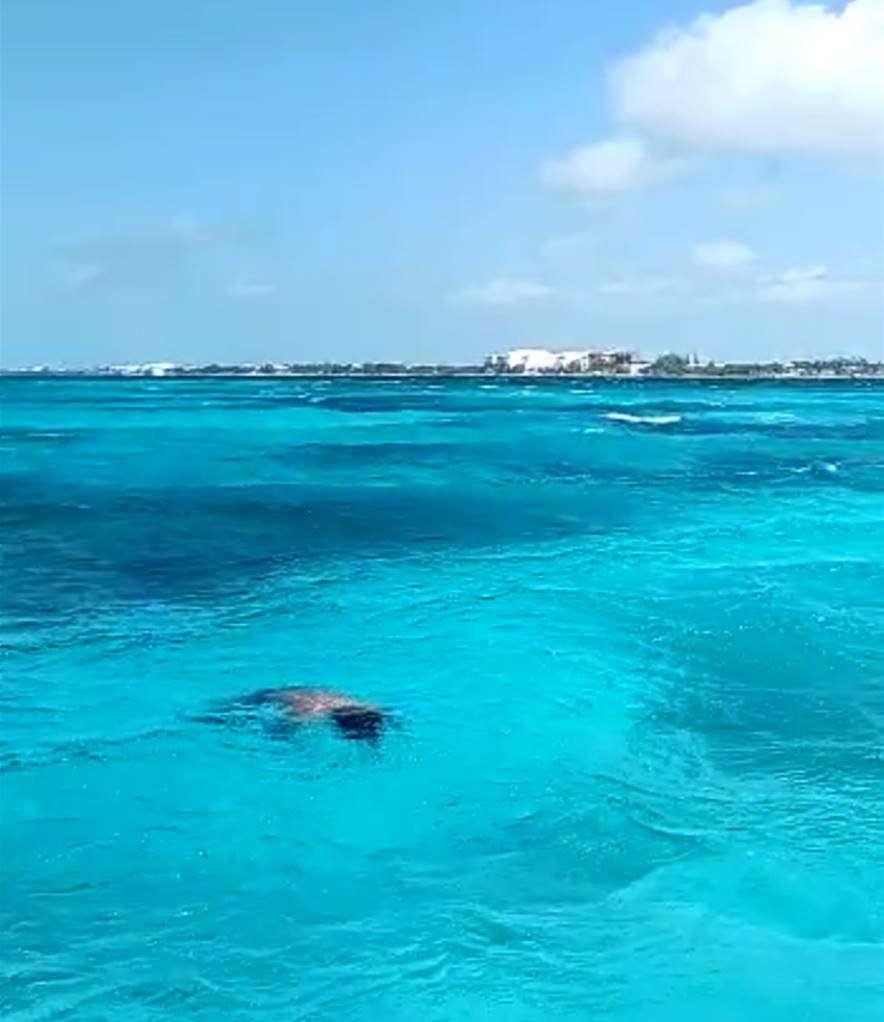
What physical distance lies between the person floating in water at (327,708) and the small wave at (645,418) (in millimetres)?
63529

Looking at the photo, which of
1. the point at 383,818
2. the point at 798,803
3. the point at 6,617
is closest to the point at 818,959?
the point at 798,803

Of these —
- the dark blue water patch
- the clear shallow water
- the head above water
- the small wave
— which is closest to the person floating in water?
the head above water

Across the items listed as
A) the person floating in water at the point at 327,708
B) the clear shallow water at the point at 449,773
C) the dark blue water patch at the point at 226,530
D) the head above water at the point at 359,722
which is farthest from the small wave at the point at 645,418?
the head above water at the point at 359,722

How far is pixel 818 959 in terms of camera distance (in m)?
9.95

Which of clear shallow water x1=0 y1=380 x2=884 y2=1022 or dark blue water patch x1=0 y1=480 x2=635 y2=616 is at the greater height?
dark blue water patch x1=0 y1=480 x2=635 y2=616

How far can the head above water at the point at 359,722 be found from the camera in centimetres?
1459

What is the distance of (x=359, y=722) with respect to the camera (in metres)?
15.0

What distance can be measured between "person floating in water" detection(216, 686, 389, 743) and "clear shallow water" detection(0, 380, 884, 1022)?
0.36 meters

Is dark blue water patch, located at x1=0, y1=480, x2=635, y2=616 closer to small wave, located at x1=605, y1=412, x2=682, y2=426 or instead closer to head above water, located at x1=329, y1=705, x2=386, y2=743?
head above water, located at x1=329, y1=705, x2=386, y2=743

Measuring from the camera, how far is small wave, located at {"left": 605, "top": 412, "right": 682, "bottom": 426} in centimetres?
7856

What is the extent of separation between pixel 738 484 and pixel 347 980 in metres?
35.1

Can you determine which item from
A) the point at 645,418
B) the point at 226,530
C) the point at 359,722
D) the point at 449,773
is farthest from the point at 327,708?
the point at 645,418

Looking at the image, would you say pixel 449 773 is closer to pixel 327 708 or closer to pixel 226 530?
pixel 327 708

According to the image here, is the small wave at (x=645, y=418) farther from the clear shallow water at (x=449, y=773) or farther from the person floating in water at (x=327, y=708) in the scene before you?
the person floating in water at (x=327, y=708)
